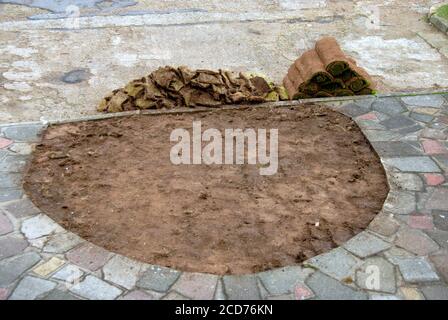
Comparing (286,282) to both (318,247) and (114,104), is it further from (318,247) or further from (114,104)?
(114,104)

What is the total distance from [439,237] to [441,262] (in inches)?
12.7

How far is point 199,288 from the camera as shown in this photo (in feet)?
12.7

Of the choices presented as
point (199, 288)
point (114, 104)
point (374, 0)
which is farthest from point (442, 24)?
point (199, 288)

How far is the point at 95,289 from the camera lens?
3.88m

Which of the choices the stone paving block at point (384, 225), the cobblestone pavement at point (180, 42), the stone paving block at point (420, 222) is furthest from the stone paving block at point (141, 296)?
the cobblestone pavement at point (180, 42)

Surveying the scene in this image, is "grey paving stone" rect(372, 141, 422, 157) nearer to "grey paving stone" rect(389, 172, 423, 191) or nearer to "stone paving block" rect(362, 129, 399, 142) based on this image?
"stone paving block" rect(362, 129, 399, 142)

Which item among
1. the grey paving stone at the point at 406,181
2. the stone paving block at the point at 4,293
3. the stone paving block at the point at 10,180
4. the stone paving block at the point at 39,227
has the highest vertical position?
the grey paving stone at the point at 406,181

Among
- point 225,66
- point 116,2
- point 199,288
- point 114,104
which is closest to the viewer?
point 199,288

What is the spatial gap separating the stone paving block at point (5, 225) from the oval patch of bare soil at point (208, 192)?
1.08 ft

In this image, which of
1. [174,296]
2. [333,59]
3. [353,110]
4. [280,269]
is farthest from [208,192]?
[333,59]

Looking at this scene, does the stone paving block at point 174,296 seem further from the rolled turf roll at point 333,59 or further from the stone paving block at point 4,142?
the rolled turf roll at point 333,59

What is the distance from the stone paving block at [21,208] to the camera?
470 centimetres

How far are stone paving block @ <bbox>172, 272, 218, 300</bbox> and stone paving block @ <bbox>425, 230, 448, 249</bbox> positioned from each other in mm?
1858

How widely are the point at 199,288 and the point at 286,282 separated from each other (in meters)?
0.65
